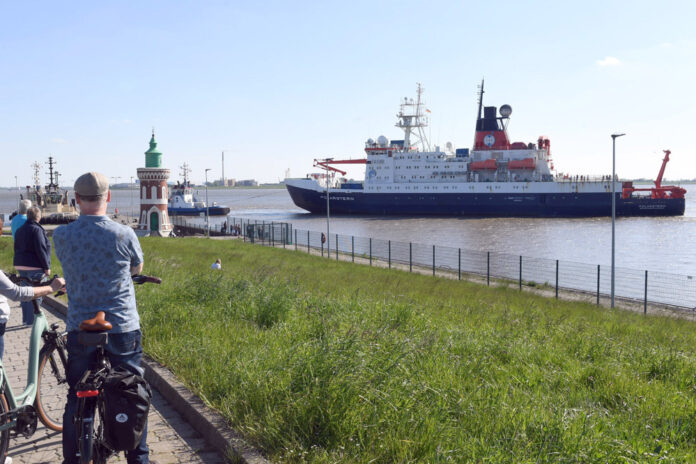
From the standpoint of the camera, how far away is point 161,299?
309 inches

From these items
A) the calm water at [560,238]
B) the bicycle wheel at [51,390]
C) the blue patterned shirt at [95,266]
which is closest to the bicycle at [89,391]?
the blue patterned shirt at [95,266]

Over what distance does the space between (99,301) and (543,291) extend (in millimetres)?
16730

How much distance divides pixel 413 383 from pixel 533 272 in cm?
2242

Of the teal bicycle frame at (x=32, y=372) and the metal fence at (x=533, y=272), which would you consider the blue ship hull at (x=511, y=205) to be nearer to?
the metal fence at (x=533, y=272)

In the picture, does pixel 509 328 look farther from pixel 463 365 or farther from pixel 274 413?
pixel 274 413

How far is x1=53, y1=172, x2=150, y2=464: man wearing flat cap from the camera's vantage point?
10.2 feet

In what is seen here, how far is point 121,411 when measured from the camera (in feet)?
9.56

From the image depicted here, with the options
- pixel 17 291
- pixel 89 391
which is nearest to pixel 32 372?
pixel 17 291

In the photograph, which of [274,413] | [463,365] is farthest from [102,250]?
[463,365]

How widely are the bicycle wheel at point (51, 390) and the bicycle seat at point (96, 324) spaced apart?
98 cm

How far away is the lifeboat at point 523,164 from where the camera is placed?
68.4 metres

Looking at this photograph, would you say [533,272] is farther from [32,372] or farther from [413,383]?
[32,372]

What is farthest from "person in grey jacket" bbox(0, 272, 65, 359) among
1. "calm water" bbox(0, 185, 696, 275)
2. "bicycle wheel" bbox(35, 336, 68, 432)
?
"calm water" bbox(0, 185, 696, 275)

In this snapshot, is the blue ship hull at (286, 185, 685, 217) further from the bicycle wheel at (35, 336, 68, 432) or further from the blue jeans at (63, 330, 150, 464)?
the blue jeans at (63, 330, 150, 464)
